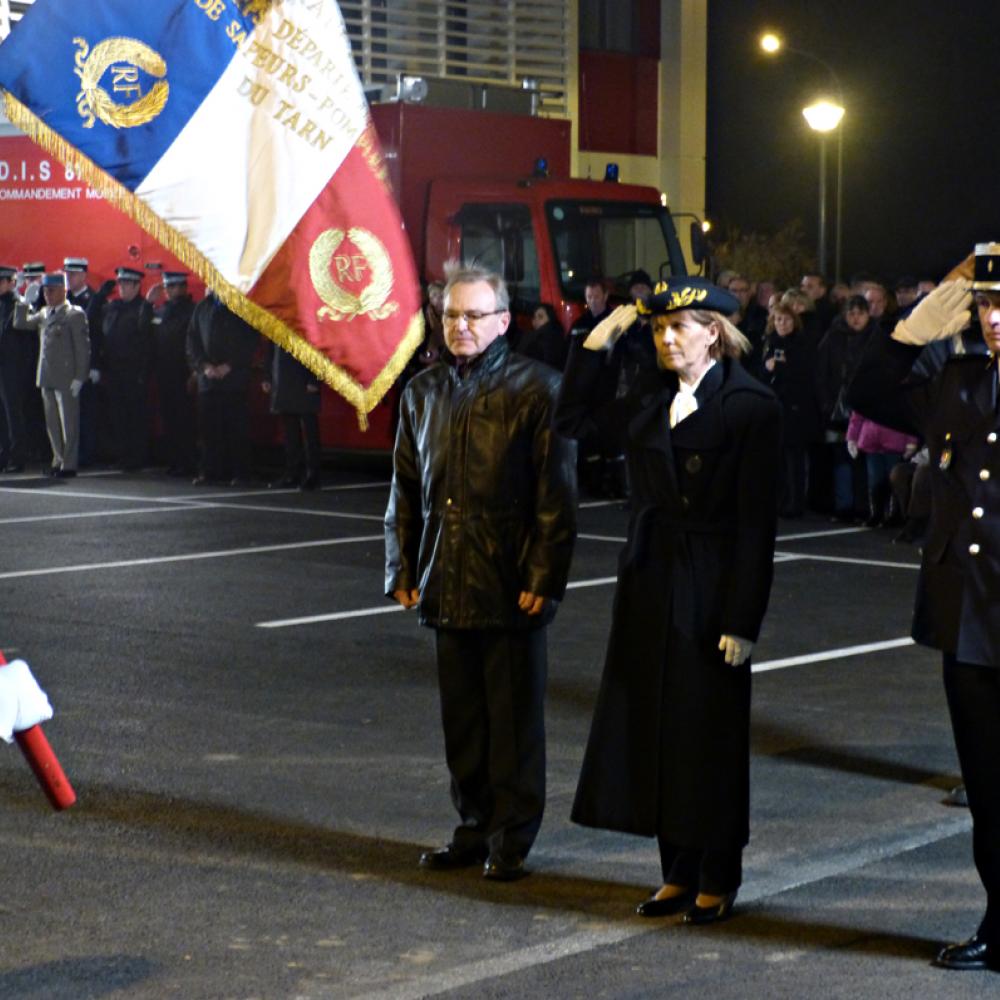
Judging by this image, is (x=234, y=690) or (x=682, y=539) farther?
(x=234, y=690)

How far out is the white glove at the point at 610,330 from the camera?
589 cm

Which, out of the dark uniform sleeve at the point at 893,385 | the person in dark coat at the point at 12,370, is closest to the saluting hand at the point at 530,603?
the dark uniform sleeve at the point at 893,385

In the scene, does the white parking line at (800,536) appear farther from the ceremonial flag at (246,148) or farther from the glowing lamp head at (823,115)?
the glowing lamp head at (823,115)

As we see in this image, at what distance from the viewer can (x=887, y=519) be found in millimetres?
15914

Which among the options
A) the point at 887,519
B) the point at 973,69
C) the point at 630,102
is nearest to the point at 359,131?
the point at 887,519

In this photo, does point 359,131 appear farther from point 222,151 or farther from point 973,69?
point 973,69

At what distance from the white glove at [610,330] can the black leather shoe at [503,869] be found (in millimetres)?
1573

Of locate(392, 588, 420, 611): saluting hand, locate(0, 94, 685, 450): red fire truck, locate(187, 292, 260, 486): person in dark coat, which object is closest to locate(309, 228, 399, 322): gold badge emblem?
locate(392, 588, 420, 611): saluting hand

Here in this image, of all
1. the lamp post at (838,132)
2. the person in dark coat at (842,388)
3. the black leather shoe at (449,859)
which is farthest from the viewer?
the lamp post at (838,132)

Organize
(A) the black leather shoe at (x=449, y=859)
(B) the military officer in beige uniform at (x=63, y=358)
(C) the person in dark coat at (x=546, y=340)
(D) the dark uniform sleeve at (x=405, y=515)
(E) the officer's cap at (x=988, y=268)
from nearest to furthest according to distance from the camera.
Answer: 1. (E) the officer's cap at (x=988, y=268)
2. (A) the black leather shoe at (x=449, y=859)
3. (D) the dark uniform sleeve at (x=405, y=515)
4. (C) the person in dark coat at (x=546, y=340)
5. (B) the military officer in beige uniform at (x=63, y=358)

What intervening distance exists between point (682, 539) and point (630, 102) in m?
29.3

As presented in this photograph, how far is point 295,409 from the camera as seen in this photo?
18891mm

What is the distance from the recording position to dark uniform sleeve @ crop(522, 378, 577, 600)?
625 cm

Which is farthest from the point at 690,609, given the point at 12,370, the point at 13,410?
the point at 12,370
